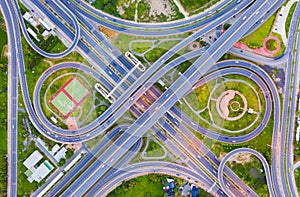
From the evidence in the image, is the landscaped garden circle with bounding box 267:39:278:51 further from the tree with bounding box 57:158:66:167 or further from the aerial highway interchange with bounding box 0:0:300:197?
the tree with bounding box 57:158:66:167

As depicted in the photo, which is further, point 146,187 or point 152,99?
point 146,187

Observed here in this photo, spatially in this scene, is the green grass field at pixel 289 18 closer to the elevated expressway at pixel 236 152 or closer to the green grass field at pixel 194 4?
the green grass field at pixel 194 4

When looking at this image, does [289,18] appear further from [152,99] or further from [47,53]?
[47,53]

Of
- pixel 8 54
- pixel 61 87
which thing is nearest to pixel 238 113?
pixel 61 87

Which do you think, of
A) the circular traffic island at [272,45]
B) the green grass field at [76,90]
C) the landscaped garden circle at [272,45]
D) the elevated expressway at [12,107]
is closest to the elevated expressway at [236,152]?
the circular traffic island at [272,45]

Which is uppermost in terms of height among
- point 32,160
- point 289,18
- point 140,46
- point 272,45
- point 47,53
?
point 47,53

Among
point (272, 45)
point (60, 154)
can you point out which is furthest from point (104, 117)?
point (272, 45)

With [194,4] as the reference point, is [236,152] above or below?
below

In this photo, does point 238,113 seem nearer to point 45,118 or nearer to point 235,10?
point 235,10
